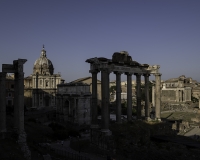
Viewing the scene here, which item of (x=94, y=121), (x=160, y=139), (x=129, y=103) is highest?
(x=129, y=103)

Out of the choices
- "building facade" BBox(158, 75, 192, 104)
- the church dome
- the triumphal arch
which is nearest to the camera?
the triumphal arch

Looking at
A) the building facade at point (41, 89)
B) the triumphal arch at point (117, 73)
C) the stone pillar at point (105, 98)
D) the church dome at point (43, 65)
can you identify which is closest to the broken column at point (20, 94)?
the triumphal arch at point (117, 73)

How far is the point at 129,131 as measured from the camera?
19469 millimetres

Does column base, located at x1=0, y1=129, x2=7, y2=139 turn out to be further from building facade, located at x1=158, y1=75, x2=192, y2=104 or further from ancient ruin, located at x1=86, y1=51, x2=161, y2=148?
building facade, located at x1=158, y1=75, x2=192, y2=104

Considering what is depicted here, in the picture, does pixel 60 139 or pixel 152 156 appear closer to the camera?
pixel 152 156

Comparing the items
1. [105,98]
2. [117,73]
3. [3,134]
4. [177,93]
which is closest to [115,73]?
[117,73]

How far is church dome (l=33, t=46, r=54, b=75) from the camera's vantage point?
68.2 metres

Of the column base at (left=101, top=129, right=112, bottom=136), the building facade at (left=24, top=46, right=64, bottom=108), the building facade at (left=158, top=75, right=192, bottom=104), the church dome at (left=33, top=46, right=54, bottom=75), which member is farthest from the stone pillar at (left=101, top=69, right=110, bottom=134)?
the building facade at (left=158, top=75, right=192, bottom=104)

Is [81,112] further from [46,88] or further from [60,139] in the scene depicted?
[46,88]

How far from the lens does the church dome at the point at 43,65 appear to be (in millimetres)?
68250

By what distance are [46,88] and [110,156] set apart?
48.2 metres

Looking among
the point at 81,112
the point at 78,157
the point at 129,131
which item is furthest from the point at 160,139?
the point at 81,112

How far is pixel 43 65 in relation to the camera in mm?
68812

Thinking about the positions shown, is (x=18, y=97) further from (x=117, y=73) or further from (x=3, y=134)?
(x=117, y=73)
